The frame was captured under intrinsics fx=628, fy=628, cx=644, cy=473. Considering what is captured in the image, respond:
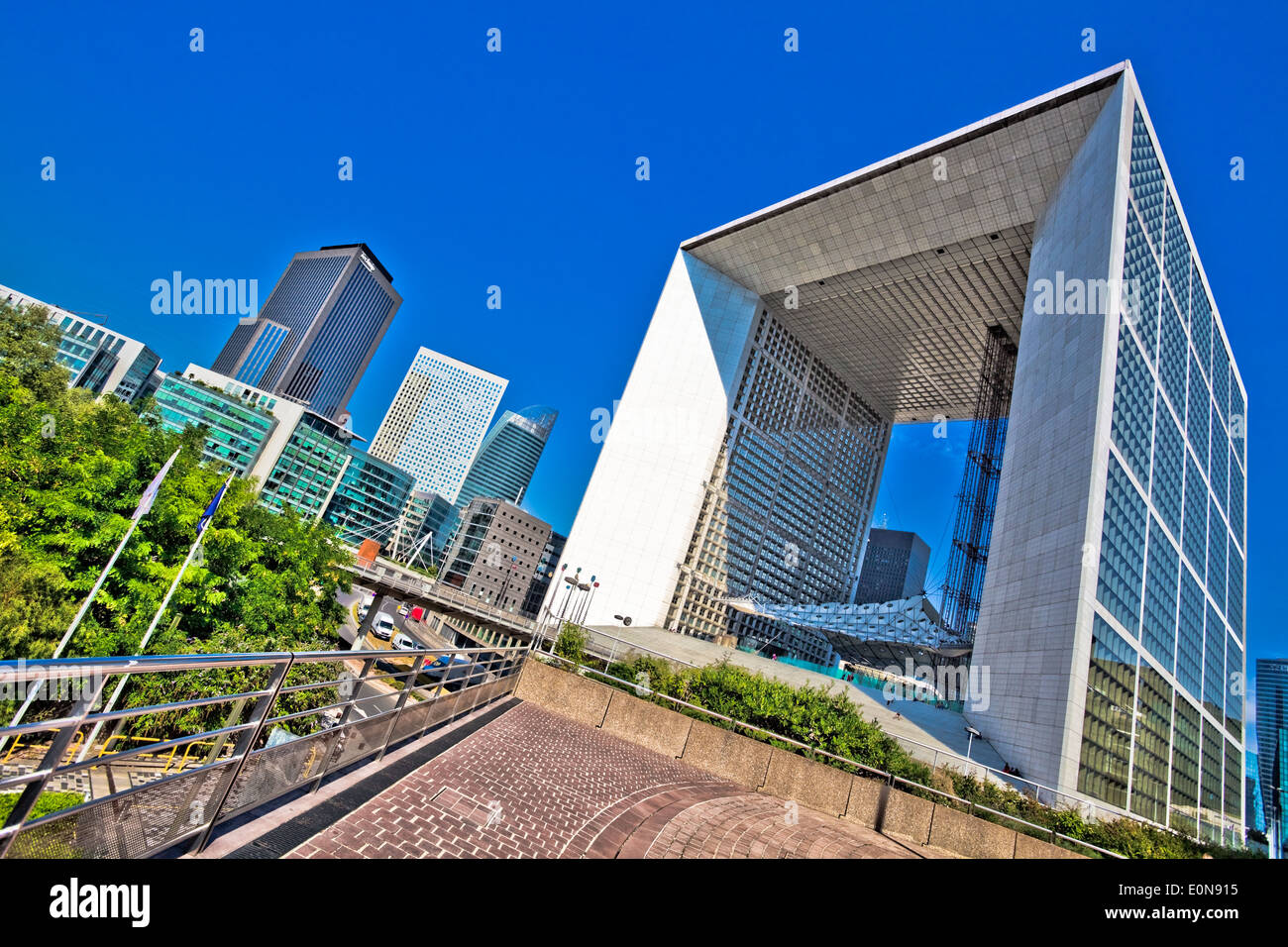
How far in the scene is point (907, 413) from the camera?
76.1 m

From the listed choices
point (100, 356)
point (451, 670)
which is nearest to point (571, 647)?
point (451, 670)

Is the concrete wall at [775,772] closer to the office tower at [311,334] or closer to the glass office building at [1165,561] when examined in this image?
the glass office building at [1165,561]

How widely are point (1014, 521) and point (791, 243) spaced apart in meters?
29.5

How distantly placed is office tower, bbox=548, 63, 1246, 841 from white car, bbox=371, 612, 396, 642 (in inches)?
1077

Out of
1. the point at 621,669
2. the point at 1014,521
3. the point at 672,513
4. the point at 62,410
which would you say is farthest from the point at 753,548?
the point at 62,410

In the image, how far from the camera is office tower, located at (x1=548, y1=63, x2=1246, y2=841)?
2564cm

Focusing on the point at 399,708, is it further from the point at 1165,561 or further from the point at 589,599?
the point at 589,599

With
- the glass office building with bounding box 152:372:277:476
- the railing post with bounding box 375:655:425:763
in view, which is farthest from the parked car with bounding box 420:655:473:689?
the glass office building with bounding box 152:372:277:476

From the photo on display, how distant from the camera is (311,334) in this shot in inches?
7141

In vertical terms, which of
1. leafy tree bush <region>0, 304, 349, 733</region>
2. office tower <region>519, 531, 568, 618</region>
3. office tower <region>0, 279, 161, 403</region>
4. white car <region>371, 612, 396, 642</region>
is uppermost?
office tower <region>0, 279, 161, 403</region>

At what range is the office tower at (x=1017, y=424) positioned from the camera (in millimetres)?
25641

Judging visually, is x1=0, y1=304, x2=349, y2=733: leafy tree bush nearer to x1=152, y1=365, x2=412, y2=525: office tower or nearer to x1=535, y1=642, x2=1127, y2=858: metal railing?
x1=535, y1=642, x2=1127, y2=858: metal railing

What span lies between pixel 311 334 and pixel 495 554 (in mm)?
108971
